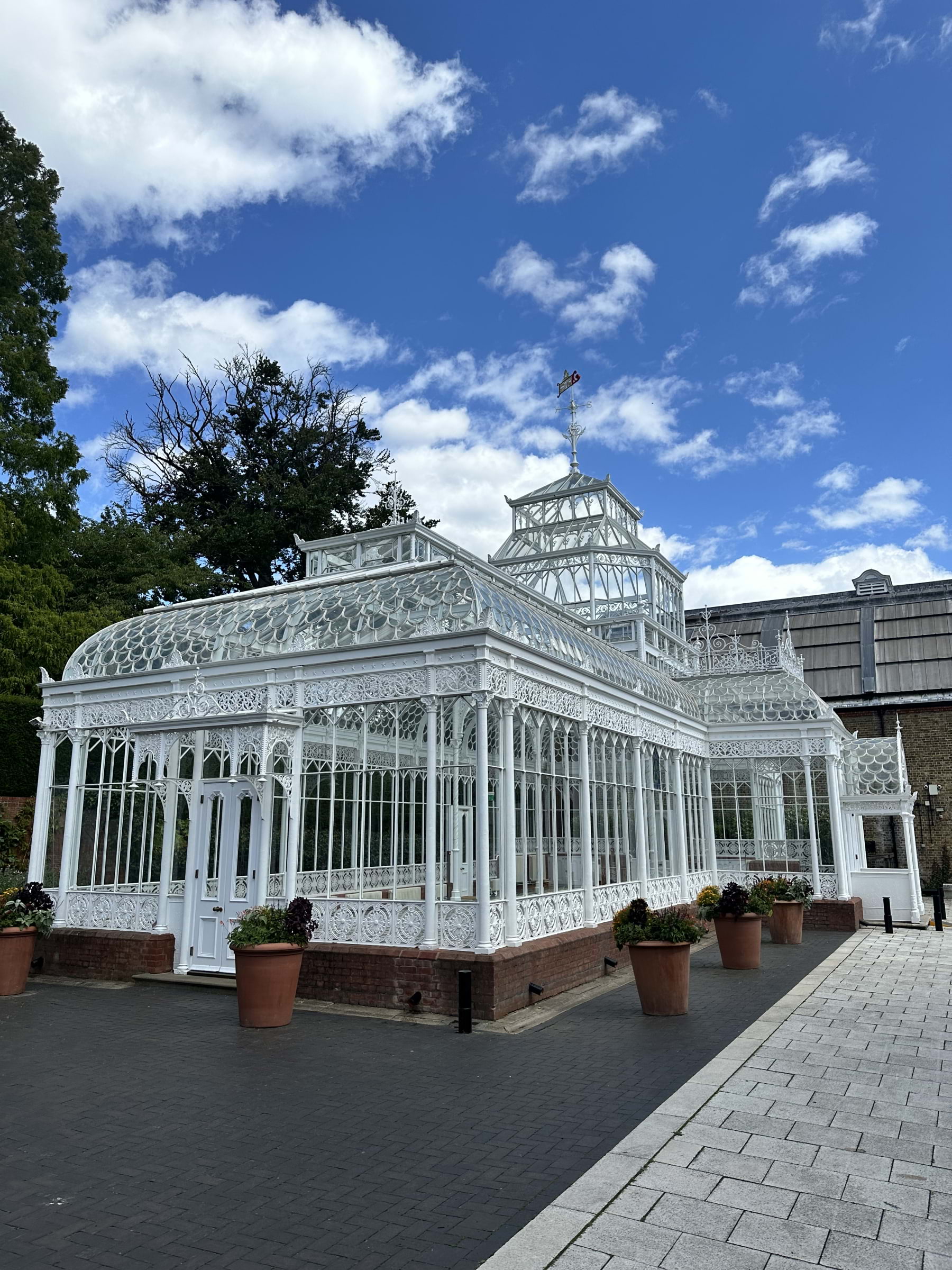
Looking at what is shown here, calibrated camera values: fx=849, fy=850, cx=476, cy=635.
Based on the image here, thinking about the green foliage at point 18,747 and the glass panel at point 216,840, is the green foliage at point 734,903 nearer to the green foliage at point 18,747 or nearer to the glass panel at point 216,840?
the glass panel at point 216,840

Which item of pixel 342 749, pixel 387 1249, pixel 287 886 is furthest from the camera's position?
pixel 342 749

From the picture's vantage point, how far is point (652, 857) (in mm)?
15578

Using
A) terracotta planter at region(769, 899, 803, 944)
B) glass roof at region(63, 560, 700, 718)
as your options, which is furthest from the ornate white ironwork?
glass roof at region(63, 560, 700, 718)

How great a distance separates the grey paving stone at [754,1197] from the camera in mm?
4230

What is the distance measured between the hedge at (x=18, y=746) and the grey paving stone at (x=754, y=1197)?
14023mm

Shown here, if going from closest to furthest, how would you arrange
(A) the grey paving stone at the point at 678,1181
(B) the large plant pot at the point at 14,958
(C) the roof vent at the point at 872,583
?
(A) the grey paving stone at the point at 678,1181, (B) the large plant pot at the point at 14,958, (C) the roof vent at the point at 872,583

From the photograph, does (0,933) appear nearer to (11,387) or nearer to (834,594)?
(11,387)

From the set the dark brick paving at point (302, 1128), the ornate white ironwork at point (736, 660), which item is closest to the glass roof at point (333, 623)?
the dark brick paving at point (302, 1128)

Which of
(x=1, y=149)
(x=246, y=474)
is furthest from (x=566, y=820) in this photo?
(x=246, y=474)

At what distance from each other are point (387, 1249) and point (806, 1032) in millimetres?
5690

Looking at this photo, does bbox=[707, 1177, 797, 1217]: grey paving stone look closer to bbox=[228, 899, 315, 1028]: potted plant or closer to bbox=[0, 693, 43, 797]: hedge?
bbox=[228, 899, 315, 1028]: potted plant

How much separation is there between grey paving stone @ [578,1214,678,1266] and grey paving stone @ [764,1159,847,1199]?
0.93 metres

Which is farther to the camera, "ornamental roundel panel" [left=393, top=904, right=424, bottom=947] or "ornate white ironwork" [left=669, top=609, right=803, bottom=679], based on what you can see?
"ornate white ironwork" [left=669, top=609, right=803, bottom=679]

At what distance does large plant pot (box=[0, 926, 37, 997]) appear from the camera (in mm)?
10258
